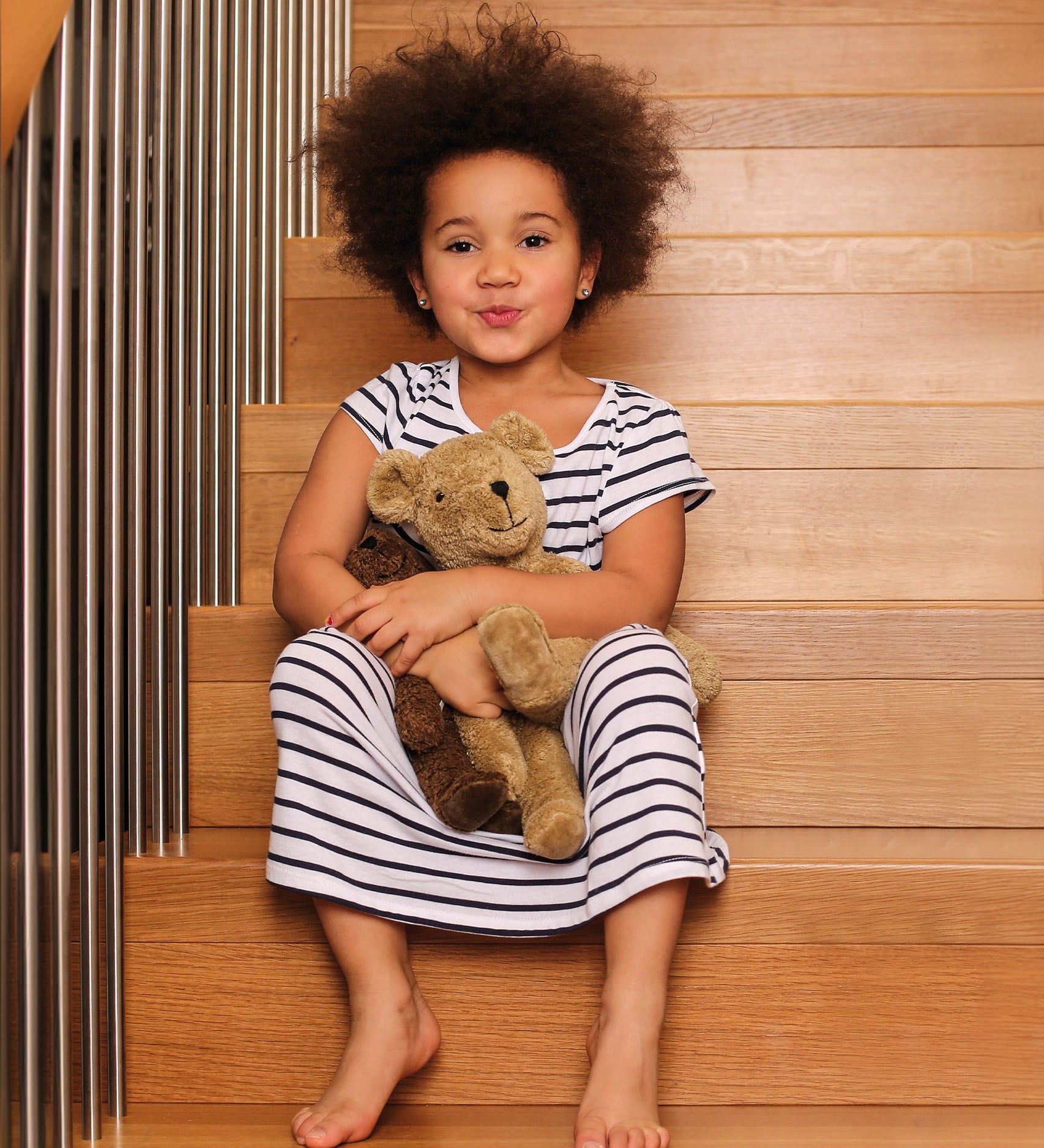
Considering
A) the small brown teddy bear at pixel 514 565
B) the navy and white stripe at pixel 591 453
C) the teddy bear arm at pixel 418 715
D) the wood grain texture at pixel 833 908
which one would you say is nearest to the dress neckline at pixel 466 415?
the navy and white stripe at pixel 591 453

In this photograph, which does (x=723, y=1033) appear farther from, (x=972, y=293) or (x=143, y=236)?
(x=972, y=293)

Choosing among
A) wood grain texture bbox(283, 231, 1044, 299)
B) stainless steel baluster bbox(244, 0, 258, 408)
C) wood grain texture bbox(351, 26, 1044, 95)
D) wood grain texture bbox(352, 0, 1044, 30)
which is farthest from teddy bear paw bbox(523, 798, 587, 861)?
wood grain texture bbox(352, 0, 1044, 30)

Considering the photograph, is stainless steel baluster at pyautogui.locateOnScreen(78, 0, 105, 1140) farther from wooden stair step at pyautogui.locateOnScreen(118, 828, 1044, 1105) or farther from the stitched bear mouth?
the stitched bear mouth

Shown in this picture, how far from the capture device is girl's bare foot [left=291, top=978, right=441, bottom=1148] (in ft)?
2.73

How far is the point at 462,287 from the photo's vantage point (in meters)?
1.18

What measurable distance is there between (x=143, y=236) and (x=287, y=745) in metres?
0.53

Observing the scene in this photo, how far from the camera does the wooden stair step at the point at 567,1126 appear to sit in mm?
852

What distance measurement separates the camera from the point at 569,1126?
0.88 meters

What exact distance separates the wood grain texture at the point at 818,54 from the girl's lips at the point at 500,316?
1.07 m

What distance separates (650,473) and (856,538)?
36 centimetres

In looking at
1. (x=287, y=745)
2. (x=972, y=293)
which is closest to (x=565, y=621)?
(x=287, y=745)

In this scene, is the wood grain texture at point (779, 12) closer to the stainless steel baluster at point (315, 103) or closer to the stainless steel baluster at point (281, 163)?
the stainless steel baluster at point (315, 103)

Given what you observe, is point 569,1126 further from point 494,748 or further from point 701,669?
point 701,669

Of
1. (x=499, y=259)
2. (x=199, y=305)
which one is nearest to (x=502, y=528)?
(x=499, y=259)
